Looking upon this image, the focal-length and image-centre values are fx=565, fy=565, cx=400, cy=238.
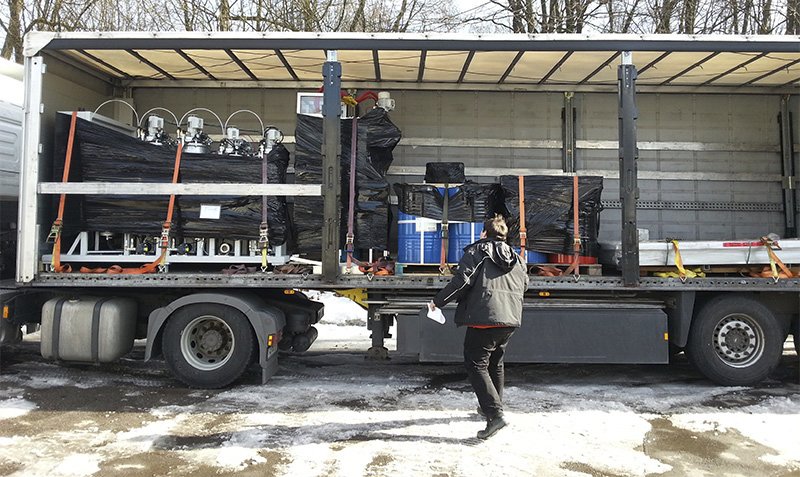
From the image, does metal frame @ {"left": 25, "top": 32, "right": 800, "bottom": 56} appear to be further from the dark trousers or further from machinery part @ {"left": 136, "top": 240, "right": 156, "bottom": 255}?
the dark trousers

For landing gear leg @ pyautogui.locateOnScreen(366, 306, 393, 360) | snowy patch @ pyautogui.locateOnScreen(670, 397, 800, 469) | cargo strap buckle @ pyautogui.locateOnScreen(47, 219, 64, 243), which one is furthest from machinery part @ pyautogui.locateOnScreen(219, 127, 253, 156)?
snowy patch @ pyautogui.locateOnScreen(670, 397, 800, 469)

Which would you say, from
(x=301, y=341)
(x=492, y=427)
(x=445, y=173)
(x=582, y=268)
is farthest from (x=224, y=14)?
(x=492, y=427)

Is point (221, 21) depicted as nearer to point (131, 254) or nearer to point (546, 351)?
point (131, 254)

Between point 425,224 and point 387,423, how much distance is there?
6.75ft

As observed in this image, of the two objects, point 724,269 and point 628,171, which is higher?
point 628,171

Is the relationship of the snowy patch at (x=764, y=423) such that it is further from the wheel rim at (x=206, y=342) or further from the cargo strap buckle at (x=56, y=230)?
the cargo strap buckle at (x=56, y=230)

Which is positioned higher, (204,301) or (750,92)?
(750,92)

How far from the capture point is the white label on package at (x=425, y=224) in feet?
19.0

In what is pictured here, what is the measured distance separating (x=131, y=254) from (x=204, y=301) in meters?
1.03

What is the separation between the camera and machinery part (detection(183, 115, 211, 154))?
240 inches

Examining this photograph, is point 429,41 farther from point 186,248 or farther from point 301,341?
point 301,341

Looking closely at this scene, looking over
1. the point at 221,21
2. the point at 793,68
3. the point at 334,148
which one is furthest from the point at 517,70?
the point at 221,21

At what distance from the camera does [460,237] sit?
5.83m

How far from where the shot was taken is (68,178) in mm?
5699
